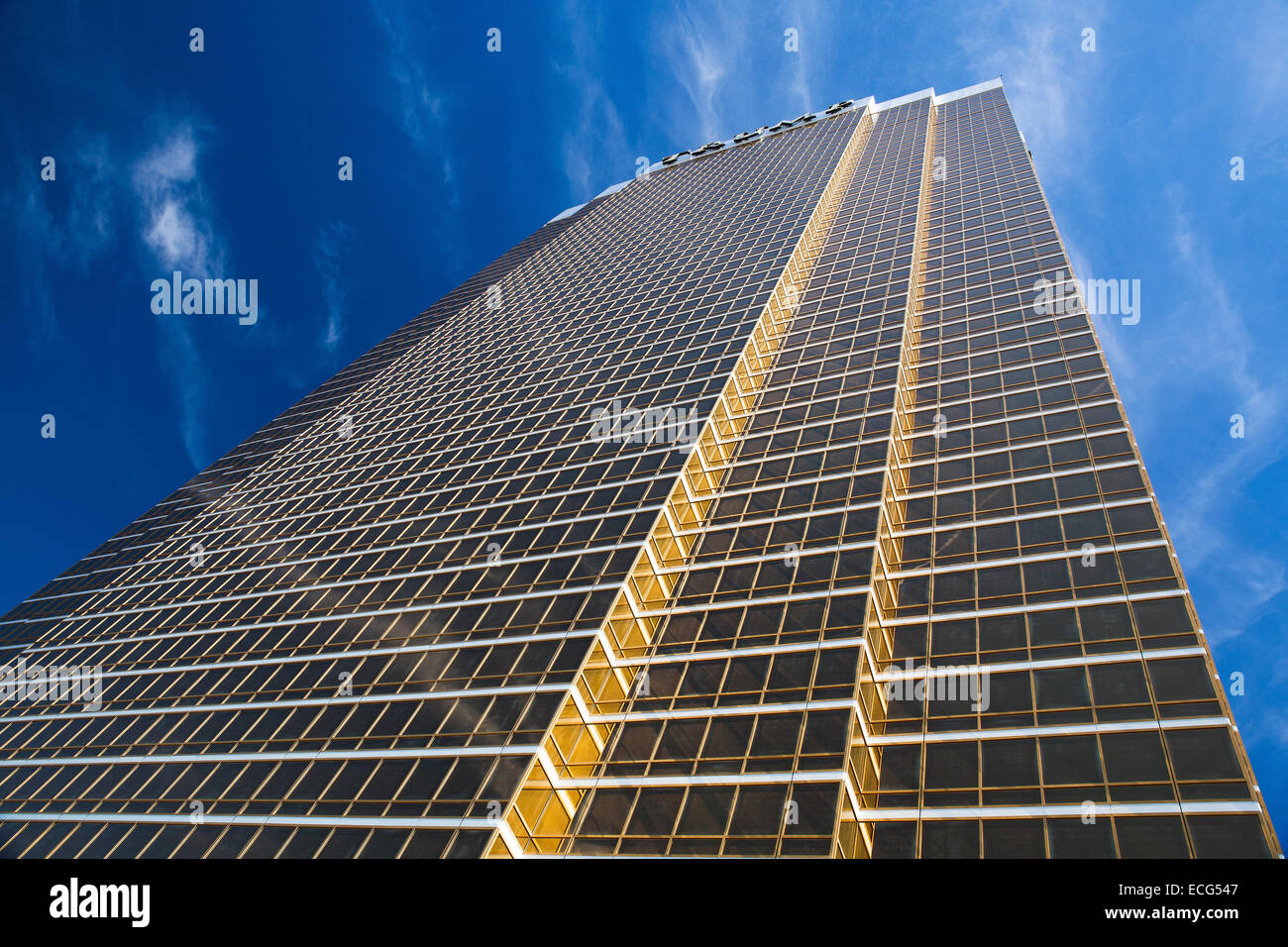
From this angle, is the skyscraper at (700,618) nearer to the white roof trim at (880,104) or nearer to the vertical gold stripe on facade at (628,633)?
the vertical gold stripe on facade at (628,633)

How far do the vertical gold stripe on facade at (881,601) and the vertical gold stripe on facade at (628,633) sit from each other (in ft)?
30.1

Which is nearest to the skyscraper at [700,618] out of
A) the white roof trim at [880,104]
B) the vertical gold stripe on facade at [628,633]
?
the vertical gold stripe on facade at [628,633]

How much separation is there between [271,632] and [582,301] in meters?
51.9

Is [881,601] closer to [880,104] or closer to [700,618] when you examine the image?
[700,618]

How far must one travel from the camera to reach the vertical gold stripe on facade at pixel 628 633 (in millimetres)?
26859

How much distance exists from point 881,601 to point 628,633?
10773mm

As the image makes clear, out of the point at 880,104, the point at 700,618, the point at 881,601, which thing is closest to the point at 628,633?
the point at 700,618

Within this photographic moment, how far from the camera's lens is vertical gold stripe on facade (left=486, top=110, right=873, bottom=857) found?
2686 centimetres

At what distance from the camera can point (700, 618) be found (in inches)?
1385

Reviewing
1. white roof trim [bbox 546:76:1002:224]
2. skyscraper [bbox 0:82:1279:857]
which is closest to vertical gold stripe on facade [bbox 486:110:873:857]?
skyscraper [bbox 0:82:1279:857]
